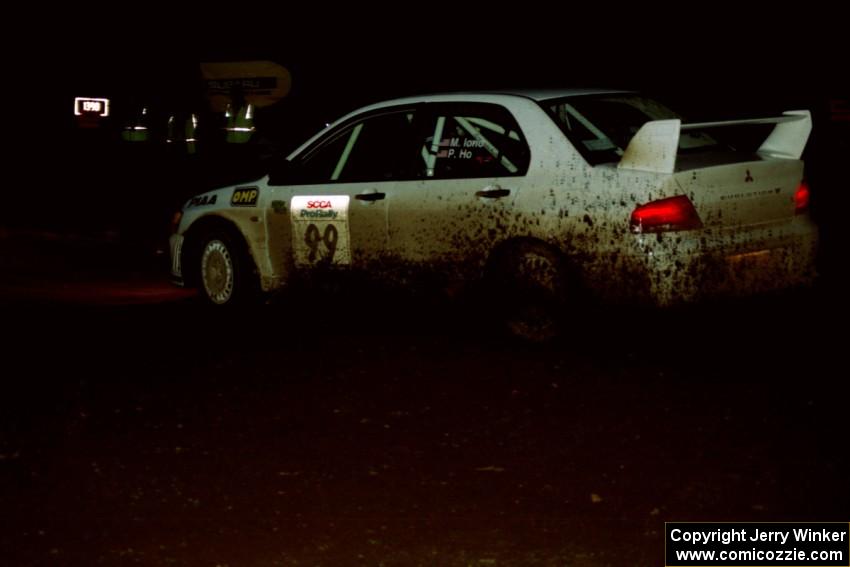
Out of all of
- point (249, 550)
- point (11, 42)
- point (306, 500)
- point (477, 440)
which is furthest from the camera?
point (11, 42)

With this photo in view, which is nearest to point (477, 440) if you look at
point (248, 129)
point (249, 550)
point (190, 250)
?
point (249, 550)

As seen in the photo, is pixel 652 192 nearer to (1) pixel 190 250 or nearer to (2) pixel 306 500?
(2) pixel 306 500

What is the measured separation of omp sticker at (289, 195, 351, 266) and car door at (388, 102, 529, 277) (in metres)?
0.41

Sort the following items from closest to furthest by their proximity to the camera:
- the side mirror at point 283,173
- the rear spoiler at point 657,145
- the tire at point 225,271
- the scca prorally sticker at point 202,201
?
the rear spoiler at point 657,145 < the side mirror at point 283,173 < the tire at point 225,271 < the scca prorally sticker at point 202,201

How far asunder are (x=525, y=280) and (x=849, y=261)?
4.64 metres

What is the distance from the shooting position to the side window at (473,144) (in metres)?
8.64

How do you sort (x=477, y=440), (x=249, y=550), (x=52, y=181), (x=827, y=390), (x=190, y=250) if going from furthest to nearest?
(x=52, y=181)
(x=190, y=250)
(x=827, y=390)
(x=477, y=440)
(x=249, y=550)

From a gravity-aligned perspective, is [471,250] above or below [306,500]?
above

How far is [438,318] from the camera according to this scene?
9820 mm

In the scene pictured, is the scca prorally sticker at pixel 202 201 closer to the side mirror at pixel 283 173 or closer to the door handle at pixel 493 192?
the side mirror at pixel 283 173

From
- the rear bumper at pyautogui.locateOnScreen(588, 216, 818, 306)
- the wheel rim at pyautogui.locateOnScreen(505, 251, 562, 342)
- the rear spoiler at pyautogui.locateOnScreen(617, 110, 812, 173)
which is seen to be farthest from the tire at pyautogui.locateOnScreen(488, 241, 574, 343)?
the rear spoiler at pyautogui.locateOnScreen(617, 110, 812, 173)

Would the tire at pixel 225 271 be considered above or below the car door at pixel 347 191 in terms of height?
below

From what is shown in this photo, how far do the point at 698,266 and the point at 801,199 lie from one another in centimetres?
105

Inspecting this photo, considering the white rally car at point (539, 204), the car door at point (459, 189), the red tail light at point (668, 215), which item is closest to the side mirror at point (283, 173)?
the white rally car at point (539, 204)
